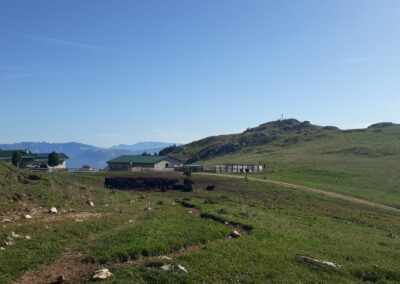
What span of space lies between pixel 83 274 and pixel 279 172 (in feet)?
269

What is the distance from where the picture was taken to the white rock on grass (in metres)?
18.7

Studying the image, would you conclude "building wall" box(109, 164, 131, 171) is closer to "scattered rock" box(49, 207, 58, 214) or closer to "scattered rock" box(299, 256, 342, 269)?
"scattered rock" box(49, 207, 58, 214)

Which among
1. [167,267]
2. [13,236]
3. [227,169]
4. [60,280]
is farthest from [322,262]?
[227,169]

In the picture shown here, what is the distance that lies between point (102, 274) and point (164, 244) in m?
5.93

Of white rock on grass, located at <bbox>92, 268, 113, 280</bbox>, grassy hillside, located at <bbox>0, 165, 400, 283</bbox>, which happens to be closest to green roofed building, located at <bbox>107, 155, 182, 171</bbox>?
grassy hillside, located at <bbox>0, 165, 400, 283</bbox>

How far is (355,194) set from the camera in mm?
76125

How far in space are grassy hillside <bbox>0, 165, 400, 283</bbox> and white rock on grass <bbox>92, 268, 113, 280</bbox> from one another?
13.7 inches

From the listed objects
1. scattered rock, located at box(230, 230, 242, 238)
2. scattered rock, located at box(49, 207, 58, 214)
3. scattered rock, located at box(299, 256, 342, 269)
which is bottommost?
scattered rock, located at box(299, 256, 342, 269)

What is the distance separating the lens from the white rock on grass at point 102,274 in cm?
1870

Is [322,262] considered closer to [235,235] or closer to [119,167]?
[235,235]

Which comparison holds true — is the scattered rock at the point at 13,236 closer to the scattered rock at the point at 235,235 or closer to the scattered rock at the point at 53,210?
the scattered rock at the point at 53,210

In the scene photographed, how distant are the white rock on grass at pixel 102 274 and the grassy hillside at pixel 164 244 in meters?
0.35

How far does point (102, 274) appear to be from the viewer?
18953 mm

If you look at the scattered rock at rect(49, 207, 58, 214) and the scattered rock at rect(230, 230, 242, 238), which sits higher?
the scattered rock at rect(49, 207, 58, 214)
